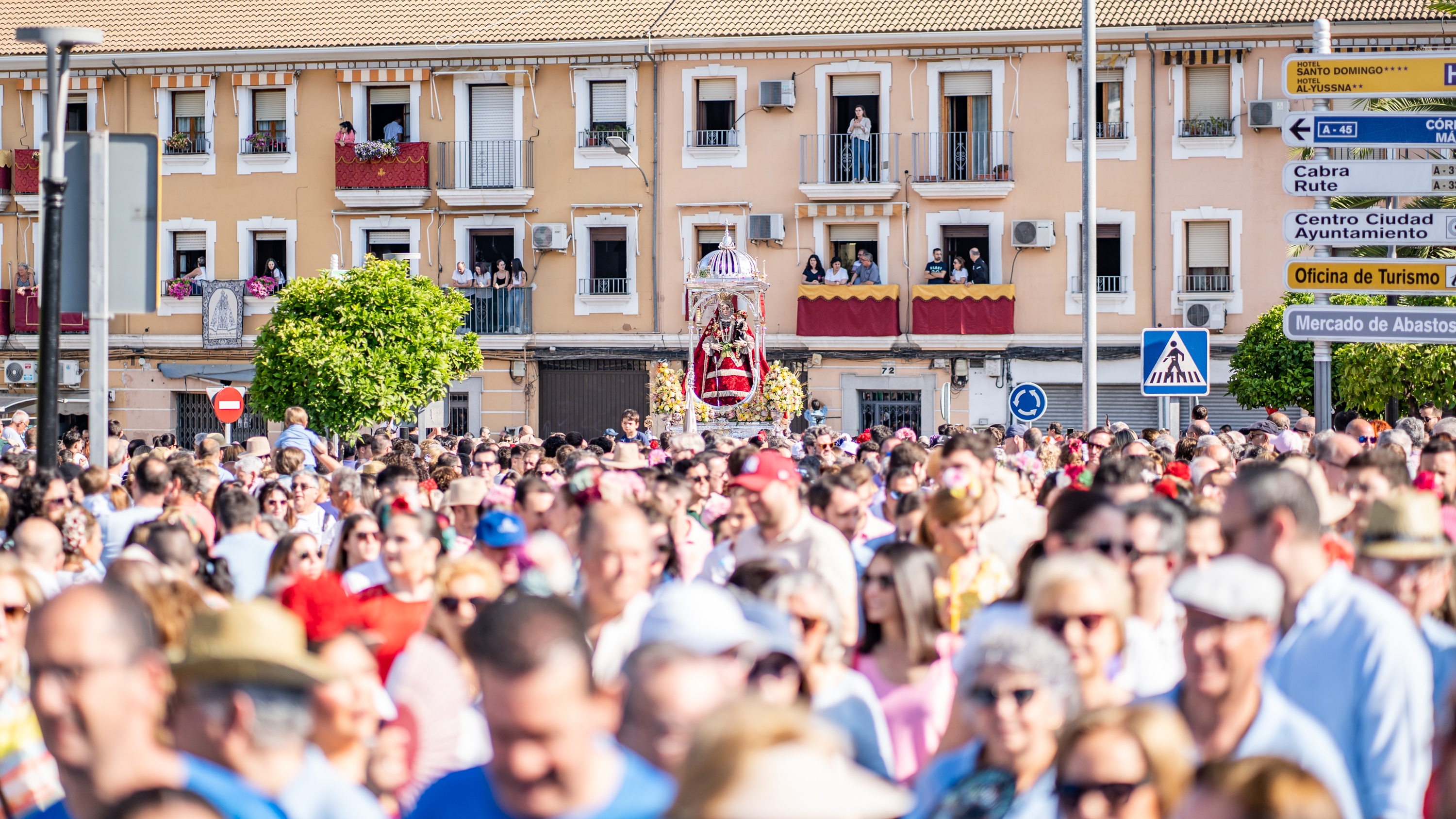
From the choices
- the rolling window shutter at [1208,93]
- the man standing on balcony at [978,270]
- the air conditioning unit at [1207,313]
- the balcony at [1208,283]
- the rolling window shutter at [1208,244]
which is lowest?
the air conditioning unit at [1207,313]

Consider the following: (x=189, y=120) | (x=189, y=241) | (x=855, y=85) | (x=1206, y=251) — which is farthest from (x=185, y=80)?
(x=1206, y=251)

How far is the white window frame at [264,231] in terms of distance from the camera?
29.5 metres

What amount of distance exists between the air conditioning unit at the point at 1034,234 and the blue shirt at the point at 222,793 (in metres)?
25.1

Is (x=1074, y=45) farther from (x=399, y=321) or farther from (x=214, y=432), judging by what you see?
(x=214, y=432)

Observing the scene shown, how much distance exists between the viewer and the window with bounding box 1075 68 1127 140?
27484 millimetres

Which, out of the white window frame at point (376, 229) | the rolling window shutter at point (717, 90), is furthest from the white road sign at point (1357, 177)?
the white window frame at point (376, 229)

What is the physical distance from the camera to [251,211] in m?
29.6

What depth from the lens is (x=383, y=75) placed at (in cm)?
2908

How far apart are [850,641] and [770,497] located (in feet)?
4.38

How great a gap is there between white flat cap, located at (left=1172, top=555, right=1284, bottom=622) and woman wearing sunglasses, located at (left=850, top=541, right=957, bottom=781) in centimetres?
89

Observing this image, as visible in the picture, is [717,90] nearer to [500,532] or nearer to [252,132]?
[252,132]

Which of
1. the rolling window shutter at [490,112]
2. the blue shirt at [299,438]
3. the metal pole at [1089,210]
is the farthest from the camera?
the rolling window shutter at [490,112]

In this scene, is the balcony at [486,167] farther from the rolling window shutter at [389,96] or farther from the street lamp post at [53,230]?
the street lamp post at [53,230]

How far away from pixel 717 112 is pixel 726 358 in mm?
8567
